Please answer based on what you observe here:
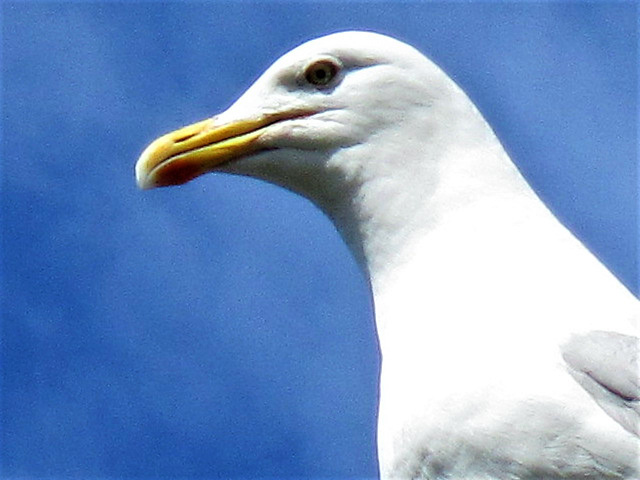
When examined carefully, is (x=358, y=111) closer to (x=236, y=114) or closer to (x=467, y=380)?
(x=236, y=114)

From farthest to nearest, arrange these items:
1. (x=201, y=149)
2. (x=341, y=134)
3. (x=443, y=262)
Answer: (x=201, y=149) < (x=341, y=134) < (x=443, y=262)

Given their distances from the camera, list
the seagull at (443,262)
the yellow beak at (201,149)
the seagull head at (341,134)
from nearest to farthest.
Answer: the seagull at (443,262) < the seagull head at (341,134) < the yellow beak at (201,149)

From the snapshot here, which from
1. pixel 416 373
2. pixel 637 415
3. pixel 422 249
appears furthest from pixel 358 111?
pixel 637 415

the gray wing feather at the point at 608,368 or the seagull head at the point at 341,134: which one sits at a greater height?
the seagull head at the point at 341,134

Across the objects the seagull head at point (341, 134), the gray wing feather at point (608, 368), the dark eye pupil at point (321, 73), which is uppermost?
the dark eye pupil at point (321, 73)

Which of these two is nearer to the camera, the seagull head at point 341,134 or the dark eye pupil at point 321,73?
the seagull head at point 341,134

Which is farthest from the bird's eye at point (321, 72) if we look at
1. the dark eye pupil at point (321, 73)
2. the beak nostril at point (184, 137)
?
the beak nostril at point (184, 137)

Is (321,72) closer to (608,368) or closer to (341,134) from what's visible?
(341,134)

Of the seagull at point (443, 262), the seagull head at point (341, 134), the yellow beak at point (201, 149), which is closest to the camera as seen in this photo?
the seagull at point (443, 262)

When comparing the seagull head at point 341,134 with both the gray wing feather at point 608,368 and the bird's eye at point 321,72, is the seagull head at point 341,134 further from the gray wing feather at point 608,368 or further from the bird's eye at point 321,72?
the gray wing feather at point 608,368

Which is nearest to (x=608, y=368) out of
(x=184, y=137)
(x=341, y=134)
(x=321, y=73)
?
(x=341, y=134)
